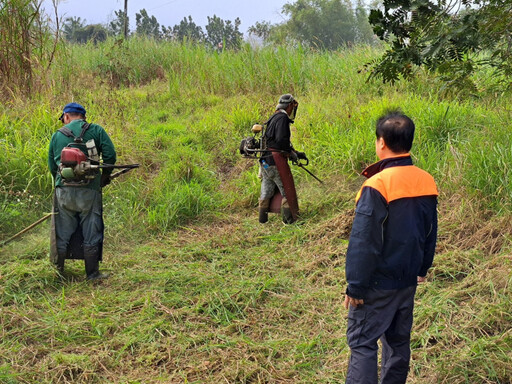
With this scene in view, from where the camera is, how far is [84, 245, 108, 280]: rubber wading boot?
4.85 metres

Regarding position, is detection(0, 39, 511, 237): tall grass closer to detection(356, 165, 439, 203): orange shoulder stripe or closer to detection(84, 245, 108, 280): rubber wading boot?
detection(84, 245, 108, 280): rubber wading boot

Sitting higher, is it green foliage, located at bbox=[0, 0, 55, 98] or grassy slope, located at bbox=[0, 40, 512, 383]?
green foliage, located at bbox=[0, 0, 55, 98]

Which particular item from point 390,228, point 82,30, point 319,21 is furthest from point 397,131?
point 319,21

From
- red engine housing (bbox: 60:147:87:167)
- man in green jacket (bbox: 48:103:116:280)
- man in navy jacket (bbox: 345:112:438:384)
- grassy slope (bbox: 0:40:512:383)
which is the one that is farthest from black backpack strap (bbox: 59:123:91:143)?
man in navy jacket (bbox: 345:112:438:384)

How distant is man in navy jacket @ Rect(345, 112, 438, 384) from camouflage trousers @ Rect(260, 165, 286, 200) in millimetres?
3567

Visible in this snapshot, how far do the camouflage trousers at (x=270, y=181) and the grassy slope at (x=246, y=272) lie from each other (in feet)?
1.37

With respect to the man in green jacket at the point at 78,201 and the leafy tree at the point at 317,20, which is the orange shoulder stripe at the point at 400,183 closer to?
the man in green jacket at the point at 78,201

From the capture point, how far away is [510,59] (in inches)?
114

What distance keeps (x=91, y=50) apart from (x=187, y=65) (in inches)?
129

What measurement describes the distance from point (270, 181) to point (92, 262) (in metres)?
2.39

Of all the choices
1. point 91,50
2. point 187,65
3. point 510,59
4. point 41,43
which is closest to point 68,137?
point 510,59

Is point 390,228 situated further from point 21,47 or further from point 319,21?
point 319,21

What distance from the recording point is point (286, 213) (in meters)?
6.25

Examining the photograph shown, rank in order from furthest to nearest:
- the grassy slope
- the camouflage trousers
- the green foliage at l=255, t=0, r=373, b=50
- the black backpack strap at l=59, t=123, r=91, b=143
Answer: the green foliage at l=255, t=0, r=373, b=50, the camouflage trousers, the black backpack strap at l=59, t=123, r=91, b=143, the grassy slope
